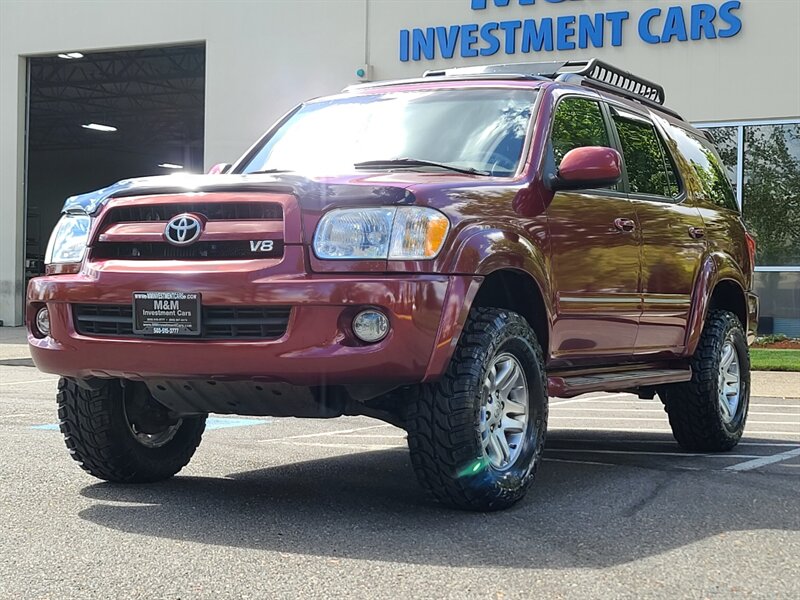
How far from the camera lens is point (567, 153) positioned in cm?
589

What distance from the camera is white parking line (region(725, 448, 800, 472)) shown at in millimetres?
6738

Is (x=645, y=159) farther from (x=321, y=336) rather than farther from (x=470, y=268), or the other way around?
(x=321, y=336)

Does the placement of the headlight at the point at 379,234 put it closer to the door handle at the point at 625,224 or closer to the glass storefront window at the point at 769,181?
the door handle at the point at 625,224

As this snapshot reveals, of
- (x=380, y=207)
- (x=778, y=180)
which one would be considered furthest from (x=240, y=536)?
(x=778, y=180)

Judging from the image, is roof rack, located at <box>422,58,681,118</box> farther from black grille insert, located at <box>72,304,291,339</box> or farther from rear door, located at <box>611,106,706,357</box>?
black grille insert, located at <box>72,304,291,339</box>

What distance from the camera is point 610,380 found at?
6262 mm

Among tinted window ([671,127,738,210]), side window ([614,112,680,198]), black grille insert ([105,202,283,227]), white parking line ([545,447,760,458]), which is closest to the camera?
black grille insert ([105,202,283,227])

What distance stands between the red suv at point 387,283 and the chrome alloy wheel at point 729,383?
0.97 metres

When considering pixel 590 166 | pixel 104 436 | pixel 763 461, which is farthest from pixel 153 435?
pixel 763 461

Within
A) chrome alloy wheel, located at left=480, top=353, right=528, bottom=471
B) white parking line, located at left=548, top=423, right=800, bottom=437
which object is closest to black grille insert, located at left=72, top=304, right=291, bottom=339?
chrome alloy wheel, located at left=480, top=353, right=528, bottom=471

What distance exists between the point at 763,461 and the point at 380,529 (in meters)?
3.18

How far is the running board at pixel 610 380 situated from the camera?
5.80 meters

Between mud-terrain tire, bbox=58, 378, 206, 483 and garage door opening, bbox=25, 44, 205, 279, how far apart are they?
2053cm

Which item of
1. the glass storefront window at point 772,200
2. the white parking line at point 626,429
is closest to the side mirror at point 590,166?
the white parking line at point 626,429
